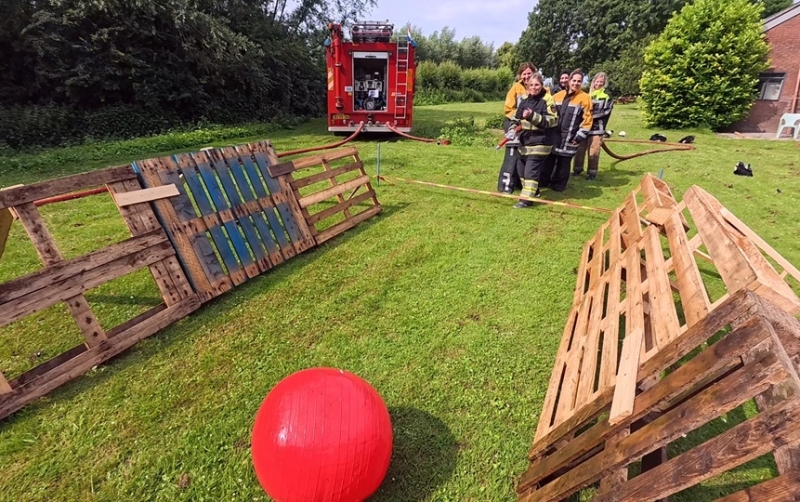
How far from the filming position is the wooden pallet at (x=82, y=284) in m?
2.81

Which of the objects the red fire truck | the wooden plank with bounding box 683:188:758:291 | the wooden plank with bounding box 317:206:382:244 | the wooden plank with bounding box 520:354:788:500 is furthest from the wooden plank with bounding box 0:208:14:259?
the red fire truck

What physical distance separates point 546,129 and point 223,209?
4.84 m

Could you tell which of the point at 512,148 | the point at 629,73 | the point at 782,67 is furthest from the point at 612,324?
the point at 629,73

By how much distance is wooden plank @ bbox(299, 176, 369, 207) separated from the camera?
5.25 m

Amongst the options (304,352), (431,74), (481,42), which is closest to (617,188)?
(304,352)

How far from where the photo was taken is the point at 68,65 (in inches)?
522

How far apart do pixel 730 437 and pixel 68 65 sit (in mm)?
18114

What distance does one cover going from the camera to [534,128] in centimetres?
A: 634

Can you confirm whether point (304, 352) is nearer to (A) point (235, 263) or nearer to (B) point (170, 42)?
(A) point (235, 263)

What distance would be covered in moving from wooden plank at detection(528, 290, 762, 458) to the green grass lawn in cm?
56

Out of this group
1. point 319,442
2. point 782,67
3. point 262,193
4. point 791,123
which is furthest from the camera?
point 782,67

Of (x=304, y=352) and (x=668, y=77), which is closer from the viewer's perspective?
(x=304, y=352)

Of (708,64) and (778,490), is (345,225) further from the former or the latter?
(708,64)

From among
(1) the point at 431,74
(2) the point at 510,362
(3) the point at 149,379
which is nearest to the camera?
(3) the point at 149,379
